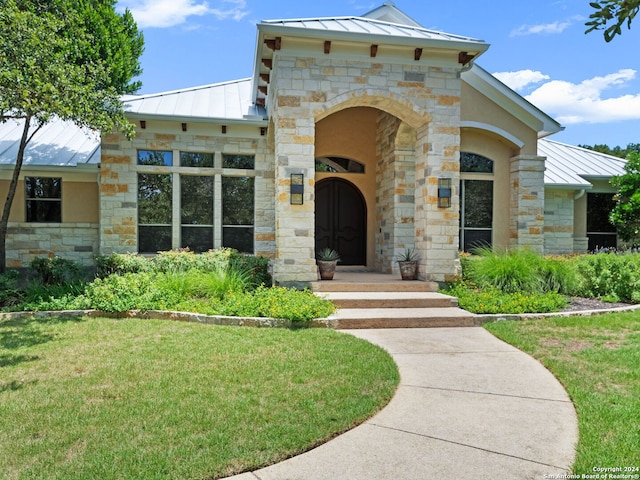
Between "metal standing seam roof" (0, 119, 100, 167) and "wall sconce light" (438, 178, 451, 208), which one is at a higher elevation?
"metal standing seam roof" (0, 119, 100, 167)

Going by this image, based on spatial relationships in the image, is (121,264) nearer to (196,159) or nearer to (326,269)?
(196,159)

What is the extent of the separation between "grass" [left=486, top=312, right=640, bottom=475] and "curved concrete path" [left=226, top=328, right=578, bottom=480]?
0.12m

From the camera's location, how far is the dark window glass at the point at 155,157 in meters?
11.1

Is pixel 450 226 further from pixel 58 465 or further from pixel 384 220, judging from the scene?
pixel 58 465

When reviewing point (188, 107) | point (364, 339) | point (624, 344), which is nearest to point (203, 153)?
point (188, 107)

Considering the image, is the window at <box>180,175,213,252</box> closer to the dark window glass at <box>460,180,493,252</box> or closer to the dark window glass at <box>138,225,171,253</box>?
the dark window glass at <box>138,225,171,253</box>

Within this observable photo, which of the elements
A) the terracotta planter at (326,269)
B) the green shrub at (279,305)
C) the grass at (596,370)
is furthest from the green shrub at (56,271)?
the grass at (596,370)

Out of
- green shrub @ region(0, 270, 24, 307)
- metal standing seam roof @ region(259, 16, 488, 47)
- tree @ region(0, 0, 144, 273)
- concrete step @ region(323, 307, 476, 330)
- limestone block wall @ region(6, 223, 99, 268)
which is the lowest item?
concrete step @ region(323, 307, 476, 330)

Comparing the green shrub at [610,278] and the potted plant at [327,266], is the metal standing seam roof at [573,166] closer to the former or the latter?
the green shrub at [610,278]

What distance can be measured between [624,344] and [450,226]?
400 cm

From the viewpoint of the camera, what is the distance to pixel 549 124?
11.8 meters

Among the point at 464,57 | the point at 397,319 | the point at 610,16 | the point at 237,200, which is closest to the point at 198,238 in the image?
the point at 237,200

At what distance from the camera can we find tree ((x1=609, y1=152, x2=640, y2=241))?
41.2 feet

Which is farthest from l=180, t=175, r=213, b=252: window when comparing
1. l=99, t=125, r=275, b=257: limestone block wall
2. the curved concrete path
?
the curved concrete path
